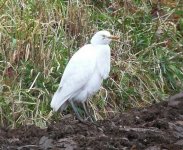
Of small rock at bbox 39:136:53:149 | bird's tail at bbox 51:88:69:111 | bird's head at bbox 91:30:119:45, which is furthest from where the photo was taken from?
bird's head at bbox 91:30:119:45

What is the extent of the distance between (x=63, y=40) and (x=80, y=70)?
5.10 feet

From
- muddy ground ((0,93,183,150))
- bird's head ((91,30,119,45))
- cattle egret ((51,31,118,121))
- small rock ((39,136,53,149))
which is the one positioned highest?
bird's head ((91,30,119,45))

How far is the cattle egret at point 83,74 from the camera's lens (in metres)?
6.12

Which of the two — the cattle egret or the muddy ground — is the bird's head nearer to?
the cattle egret

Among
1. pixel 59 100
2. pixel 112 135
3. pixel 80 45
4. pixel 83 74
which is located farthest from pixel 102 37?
pixel 112 135

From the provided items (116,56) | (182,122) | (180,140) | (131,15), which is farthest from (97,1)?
(180,140)

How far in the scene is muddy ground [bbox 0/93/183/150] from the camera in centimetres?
449

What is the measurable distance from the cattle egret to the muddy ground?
1.91ft

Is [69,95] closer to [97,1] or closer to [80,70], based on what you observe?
[80,70]

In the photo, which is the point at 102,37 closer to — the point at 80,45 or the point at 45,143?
the point at 80,45

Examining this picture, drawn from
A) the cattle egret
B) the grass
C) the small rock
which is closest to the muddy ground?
the small rock

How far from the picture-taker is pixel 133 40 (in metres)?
8.29

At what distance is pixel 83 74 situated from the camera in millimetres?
6121

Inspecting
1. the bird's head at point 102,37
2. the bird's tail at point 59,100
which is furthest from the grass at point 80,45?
the bird's head at point 102,37
